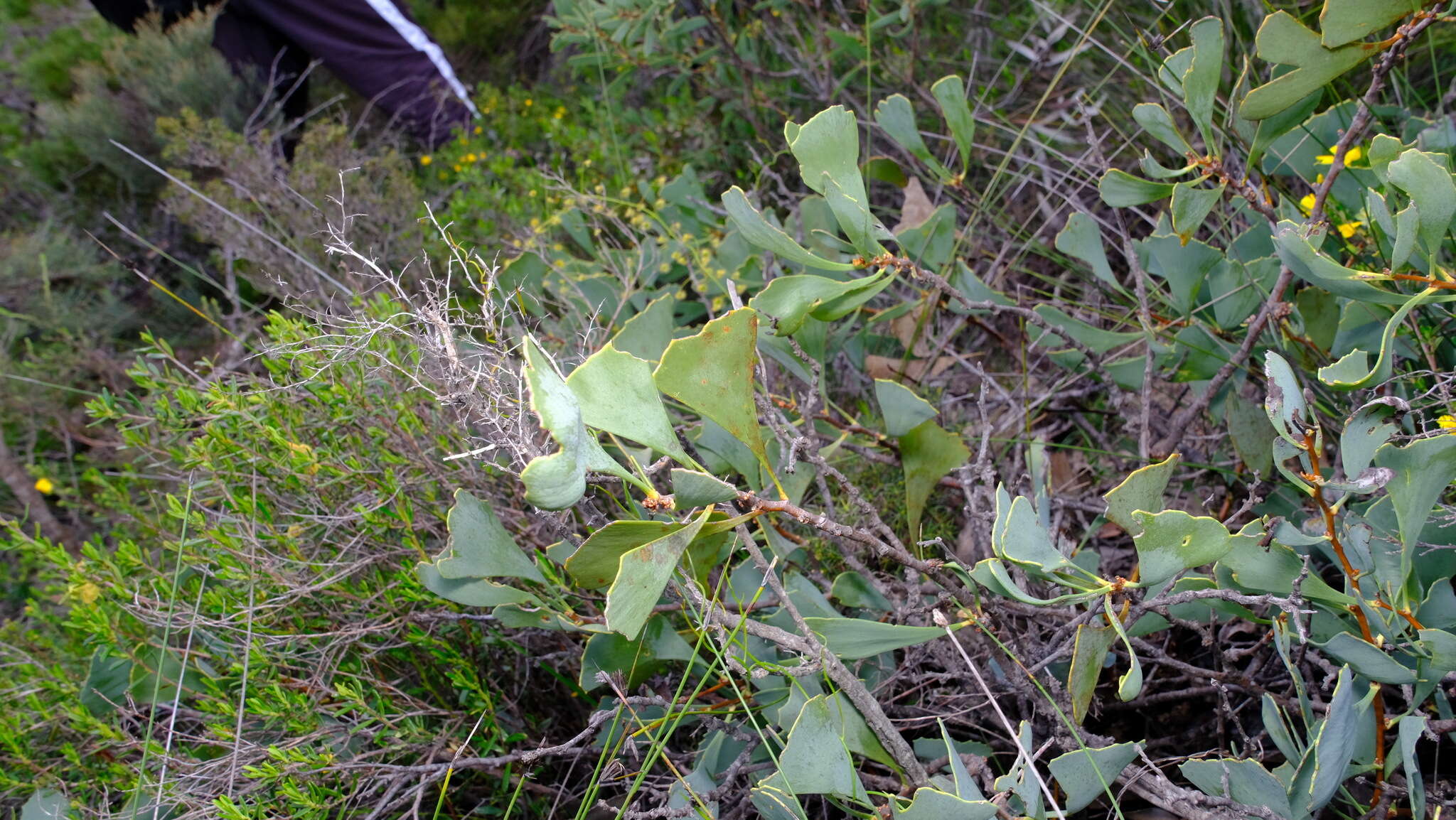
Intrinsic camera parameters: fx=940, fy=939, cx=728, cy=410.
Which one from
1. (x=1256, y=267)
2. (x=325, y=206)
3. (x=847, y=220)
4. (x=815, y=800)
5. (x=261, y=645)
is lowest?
(x=815, y=800)

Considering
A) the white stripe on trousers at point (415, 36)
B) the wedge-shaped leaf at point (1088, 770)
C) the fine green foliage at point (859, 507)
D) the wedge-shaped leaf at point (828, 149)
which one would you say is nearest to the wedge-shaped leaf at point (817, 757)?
the fine green foliage at point (859, 507)

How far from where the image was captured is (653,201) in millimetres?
A: 2301

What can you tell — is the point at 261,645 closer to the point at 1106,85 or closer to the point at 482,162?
the point at 1106,85

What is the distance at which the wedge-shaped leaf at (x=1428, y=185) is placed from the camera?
858mm

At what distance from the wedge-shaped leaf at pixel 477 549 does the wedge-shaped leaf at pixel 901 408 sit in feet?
1.56

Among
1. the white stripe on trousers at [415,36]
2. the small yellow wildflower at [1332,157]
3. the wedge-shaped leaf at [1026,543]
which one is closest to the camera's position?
the wedge-shaped leaf at [1026,543]

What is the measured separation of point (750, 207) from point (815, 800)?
80 cm

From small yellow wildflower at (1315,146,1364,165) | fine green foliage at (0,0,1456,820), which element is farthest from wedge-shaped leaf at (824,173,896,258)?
small yellow wildflower at (1315,146,1364,165)

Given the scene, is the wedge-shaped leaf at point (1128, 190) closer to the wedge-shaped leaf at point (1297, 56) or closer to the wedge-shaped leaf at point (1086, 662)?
the wedge-shaped leaf at point (1297, 56)

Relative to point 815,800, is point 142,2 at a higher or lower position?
higher

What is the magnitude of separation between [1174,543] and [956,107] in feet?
2.32

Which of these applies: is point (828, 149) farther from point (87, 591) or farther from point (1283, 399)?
point (87, 591)

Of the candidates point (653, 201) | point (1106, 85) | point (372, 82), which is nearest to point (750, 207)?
point (653, 201)

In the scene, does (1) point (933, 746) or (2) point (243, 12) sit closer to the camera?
(1) point (933, 746)
